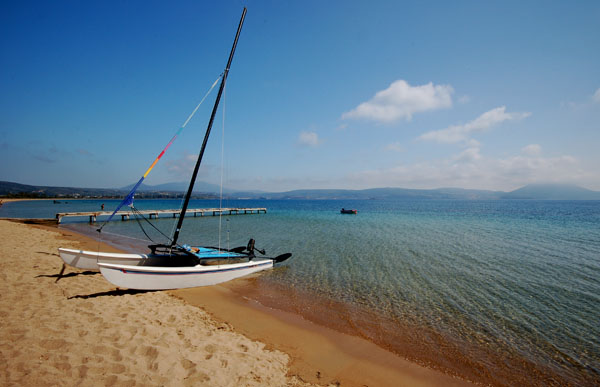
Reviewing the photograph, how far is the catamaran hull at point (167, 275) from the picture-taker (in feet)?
28.2

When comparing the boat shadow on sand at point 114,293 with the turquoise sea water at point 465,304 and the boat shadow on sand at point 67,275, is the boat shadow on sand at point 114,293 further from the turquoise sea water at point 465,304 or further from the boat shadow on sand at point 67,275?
the turquoise sea water at point 465,304

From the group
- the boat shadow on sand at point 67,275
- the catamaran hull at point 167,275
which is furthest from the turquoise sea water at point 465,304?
the boat shadow on sand at point 67,275

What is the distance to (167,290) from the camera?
10078mm

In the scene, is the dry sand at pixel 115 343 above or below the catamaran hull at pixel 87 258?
below

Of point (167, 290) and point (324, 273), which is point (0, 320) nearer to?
point (167, 290)

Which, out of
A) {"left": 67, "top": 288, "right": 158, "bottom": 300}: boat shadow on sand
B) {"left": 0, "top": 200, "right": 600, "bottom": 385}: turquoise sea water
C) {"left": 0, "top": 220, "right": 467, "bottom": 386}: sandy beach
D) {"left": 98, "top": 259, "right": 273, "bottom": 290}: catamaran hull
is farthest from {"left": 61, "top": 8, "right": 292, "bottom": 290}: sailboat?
{"left": 0, "top": 200, "right": 600, "bottom": 385}: turquoise sea water

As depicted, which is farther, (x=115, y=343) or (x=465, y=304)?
(x=465, y=304)

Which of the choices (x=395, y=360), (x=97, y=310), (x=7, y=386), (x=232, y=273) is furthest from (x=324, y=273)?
(x=7, y=386)

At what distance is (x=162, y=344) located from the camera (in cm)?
540

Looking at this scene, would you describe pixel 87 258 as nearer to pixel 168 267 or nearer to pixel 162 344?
pixel 168 267

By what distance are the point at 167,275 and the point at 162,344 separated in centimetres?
508

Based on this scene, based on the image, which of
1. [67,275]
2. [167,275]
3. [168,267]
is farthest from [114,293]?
[67,275]

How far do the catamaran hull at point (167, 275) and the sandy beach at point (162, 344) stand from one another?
516 mm

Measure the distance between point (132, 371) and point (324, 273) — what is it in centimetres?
1003
